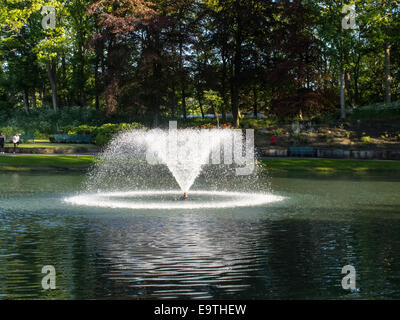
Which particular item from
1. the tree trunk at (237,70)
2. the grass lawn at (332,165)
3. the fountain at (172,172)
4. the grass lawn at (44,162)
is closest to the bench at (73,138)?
the fountain at (172,172)

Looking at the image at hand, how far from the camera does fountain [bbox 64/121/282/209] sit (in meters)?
20.6

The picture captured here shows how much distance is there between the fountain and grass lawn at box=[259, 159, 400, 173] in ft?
5.82

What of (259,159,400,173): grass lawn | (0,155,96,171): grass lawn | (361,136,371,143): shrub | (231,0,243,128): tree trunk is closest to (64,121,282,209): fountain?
(0,155,96,171): grass lawn

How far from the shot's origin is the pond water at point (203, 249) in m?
8.86

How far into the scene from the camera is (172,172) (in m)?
33.8

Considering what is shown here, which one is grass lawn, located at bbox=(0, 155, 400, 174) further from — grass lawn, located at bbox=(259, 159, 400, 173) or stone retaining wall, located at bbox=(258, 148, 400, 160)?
stone retaining wall, located at bbox=(258, 148, 400, 160)

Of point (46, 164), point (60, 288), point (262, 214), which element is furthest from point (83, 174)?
point (60, 288)

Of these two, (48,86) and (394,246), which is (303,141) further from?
(48,86)

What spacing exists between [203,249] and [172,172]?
2211 cm

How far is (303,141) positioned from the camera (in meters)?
45.4

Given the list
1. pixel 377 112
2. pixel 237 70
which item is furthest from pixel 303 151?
pixel 237 70

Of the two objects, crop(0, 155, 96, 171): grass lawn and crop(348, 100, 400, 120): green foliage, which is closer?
crop(0, 155, 96, 171): grass lawn

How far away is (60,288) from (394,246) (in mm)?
7201
